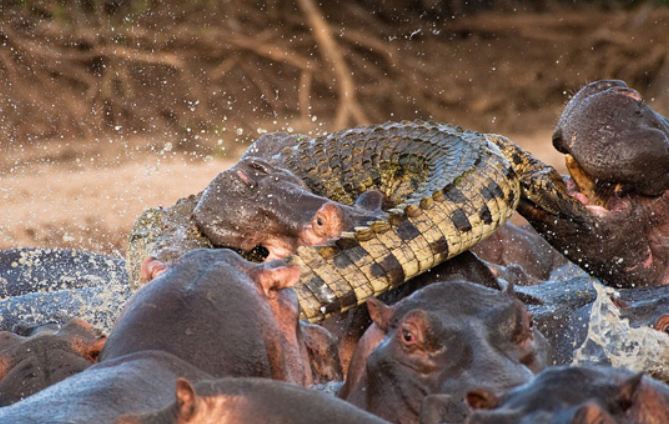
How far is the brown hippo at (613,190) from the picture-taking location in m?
4.26

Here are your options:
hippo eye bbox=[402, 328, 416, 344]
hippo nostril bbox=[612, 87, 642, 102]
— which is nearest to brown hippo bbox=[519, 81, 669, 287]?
hippo nostril bbox=[612, 87, 642, 102]

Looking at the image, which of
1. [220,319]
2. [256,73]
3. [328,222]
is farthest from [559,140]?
[256,73]

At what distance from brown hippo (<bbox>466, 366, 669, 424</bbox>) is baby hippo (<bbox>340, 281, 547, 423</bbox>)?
1.51ft

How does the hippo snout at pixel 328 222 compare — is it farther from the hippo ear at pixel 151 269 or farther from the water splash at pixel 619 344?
the hippo ear at pixel 151 269

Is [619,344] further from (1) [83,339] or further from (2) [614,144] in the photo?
(1) [83,339]

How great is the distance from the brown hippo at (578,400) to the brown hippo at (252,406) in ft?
0.54

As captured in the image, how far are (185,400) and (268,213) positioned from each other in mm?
2483

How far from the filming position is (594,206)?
441cm

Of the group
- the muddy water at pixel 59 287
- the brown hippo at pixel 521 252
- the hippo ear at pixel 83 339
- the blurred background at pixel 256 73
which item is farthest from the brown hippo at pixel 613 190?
the blurred background at pixel 256 73

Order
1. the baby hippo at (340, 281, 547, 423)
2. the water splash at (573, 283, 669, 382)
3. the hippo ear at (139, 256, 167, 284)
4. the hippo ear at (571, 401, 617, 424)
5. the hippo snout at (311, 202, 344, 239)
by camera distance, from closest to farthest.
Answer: the hippo ear at (571, 401, 617, 424) → the baby hippo at (340, 281, 547, 423) → the hippo ear at (139, 256, 167, 284) → the water splash at (573, 283, 669, 382) → the hippo snout at (311, 202, 344, 239)

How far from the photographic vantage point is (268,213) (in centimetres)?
432

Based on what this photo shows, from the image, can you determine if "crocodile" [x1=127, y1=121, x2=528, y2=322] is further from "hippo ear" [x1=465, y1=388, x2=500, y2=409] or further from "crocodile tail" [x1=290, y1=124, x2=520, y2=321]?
"hippo ear" [x1=465, y1=388, x2=500, y2=409]

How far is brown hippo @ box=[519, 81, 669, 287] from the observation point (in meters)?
4.26

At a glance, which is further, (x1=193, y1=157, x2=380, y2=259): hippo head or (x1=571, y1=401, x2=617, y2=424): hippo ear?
(x1=193, y1=157, x2=380, y2=259): hippo head
